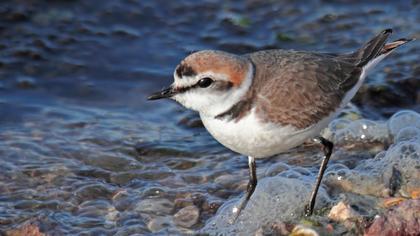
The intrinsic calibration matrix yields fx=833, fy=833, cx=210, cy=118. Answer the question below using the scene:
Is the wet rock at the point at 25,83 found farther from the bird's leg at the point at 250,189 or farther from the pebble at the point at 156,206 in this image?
the bird's leg at the point at 250,189

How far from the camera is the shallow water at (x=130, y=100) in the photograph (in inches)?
274

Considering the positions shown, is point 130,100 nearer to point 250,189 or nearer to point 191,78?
point 250,189

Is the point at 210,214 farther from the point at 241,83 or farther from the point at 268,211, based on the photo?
the point at 241,83

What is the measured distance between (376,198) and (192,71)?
1942 mm

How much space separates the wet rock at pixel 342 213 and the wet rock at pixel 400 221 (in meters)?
0.42

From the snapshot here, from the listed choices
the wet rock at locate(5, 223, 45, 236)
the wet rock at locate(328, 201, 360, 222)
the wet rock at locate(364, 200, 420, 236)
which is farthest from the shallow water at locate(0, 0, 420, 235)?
the wet rock at locate(364, 200, 420, 236)

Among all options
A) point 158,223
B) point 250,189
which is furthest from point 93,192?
point 250,189

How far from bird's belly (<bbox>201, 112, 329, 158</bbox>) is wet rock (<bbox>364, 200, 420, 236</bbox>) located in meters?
0.84

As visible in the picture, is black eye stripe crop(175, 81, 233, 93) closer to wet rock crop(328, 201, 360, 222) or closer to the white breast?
the white breast

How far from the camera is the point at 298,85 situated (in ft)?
19.6

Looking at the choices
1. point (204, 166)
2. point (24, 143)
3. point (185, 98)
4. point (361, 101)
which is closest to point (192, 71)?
point (185, 98)

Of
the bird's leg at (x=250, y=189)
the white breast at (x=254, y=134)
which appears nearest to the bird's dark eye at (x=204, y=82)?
the white breast at (x=254, y=134)

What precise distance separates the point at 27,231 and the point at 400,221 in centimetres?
281

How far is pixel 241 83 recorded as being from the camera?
5664 millimetres
